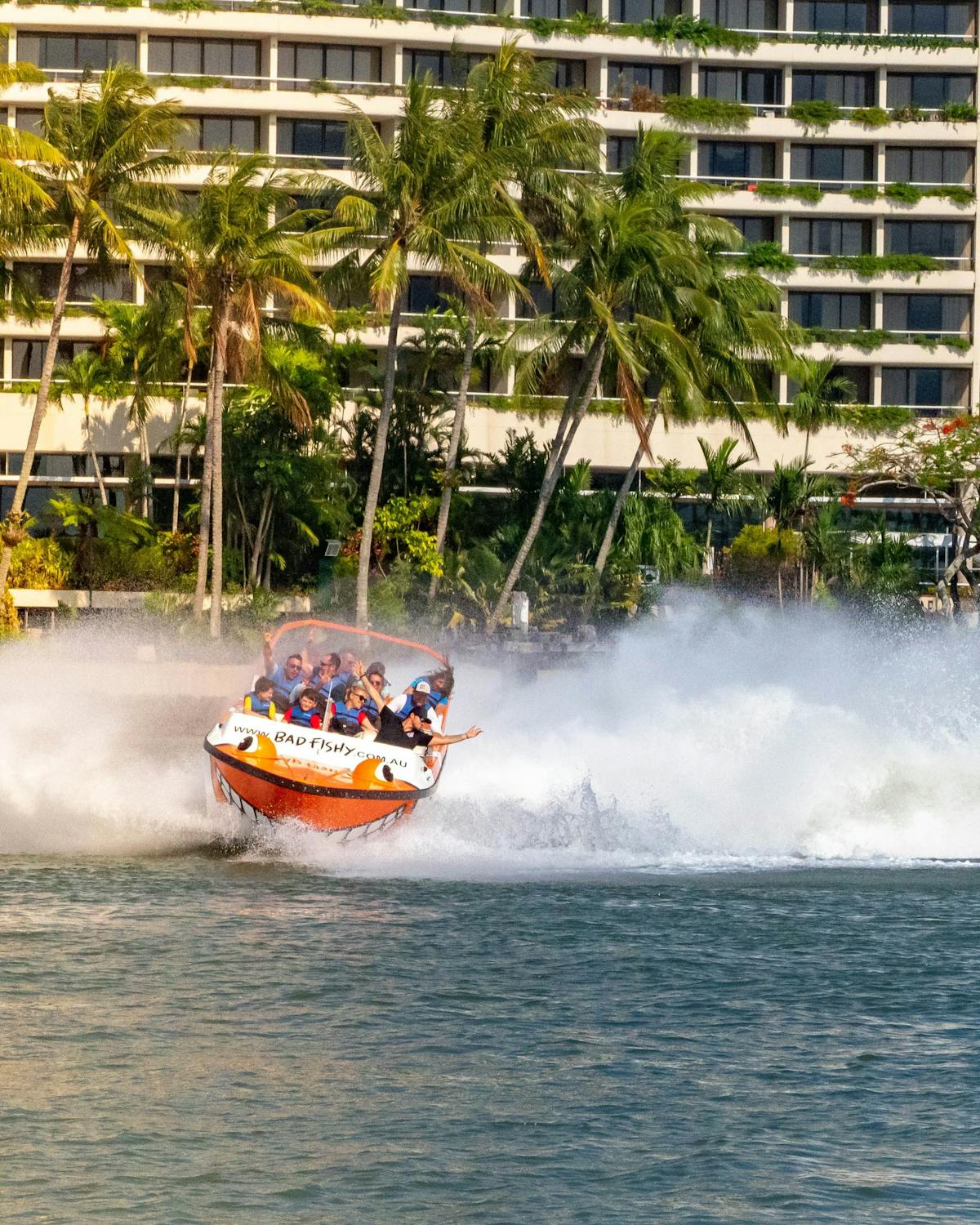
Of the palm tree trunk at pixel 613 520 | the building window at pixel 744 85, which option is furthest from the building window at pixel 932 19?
the palm tree trunk at pixel 613 520

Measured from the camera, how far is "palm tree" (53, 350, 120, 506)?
5306cm

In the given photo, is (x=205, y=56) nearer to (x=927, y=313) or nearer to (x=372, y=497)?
(x=372, y=497)

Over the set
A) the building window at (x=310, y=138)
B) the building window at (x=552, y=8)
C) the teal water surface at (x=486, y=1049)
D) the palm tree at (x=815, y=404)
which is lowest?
the teal water surface at (x=486, y=1049)

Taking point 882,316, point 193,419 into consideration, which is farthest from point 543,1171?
point 882,316

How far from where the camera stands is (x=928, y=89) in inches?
2549

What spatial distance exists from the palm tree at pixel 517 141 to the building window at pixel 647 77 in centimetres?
1785

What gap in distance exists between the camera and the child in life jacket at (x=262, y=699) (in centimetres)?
2125

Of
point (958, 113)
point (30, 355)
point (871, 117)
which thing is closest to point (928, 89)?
point (958, 113)

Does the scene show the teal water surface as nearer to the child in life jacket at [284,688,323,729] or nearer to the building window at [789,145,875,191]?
the child in life jacket at [284,688,323,729]

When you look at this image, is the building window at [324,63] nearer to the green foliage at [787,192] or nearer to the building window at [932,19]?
the green foliage at [787,192]

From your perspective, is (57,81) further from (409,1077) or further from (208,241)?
(409,1077)

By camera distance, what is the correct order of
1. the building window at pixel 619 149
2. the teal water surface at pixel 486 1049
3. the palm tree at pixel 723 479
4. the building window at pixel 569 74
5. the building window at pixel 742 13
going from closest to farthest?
the teal water surface at pixel 486 1049, the palm tree at pixel 723 479, the building window at pixel 619 149, the building window at pixel 569 74, the building window at pixel 742 13

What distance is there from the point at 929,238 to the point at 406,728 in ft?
158

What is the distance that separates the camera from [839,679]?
26750 millimetres
